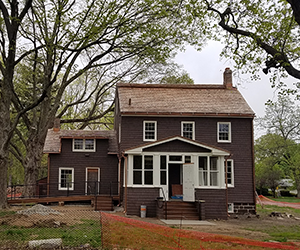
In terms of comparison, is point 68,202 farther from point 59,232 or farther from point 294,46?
point 294,46

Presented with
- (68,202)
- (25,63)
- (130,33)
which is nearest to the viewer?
(130,33)

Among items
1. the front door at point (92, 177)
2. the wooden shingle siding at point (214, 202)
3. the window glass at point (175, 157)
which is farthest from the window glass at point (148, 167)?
the front door at point (92, 177)

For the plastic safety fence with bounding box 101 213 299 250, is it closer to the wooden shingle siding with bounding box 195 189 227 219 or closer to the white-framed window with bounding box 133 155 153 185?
the white-framed window with bounding box 133 155 153 185

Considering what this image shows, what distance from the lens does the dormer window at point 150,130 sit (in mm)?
23216

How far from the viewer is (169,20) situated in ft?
73.4

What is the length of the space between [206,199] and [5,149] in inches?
430

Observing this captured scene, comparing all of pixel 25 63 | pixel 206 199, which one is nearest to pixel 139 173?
pixel 206 199

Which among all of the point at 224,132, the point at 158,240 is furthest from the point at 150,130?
the point at 158,240

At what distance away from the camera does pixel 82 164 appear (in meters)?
25.9

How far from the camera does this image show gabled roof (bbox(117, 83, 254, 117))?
23281 millimetres

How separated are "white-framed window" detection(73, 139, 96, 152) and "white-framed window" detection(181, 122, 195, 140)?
6743mm

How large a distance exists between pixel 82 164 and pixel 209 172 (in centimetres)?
977

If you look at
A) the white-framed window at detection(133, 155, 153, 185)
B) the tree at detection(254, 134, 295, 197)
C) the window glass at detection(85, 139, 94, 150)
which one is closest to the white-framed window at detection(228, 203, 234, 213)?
the white-framed window at detection(133, 155, 153, 185)

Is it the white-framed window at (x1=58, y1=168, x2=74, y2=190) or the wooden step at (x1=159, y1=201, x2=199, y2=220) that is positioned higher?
the white-framed window at (x1=58, y1=168, x2=74, y2=190)
